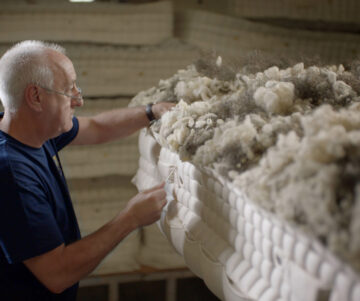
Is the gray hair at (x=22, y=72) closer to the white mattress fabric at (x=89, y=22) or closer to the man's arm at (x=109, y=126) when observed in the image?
the man's arm at (x=109, y=126)

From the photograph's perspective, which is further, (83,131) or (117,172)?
(117,172)

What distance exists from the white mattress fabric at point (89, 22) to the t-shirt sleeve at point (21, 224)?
111cm

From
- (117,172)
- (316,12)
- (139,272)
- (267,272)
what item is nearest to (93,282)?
(139,272)

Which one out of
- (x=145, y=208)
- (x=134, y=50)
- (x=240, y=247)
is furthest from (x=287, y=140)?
(x=134, y=50)

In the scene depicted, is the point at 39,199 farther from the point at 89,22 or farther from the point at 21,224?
the point at 89,22

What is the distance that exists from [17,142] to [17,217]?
9.4 inches

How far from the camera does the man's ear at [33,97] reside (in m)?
1.18

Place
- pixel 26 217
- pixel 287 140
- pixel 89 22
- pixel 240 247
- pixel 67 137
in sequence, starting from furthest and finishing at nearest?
1. pixel 89 22
2. pixel 67 137
3. pixel 26 217
4. pixel 240 247
5. pixel 287 140

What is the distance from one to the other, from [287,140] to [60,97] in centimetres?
71

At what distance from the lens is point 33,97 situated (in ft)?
3.90

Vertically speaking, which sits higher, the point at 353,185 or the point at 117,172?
the point at 353,185

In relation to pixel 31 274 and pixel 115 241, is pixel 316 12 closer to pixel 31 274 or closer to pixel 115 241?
pixel 115 241

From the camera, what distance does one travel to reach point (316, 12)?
214cm

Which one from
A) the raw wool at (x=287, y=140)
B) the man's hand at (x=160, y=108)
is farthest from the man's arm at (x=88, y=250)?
the man's hand at (x=160, y=108)
